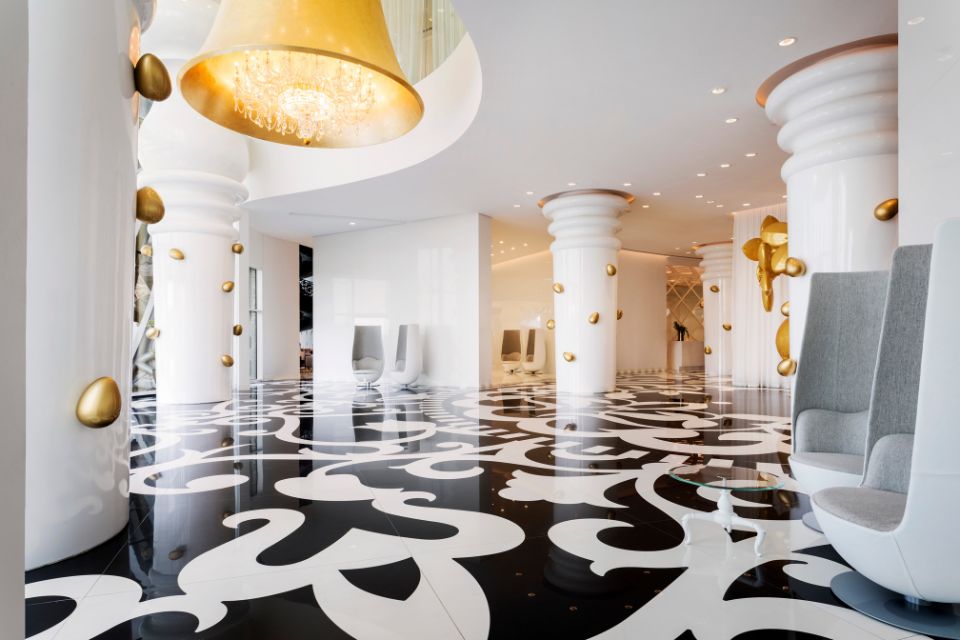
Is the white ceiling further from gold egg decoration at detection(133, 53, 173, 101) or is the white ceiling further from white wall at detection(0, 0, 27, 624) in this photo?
white wall at detection(0, 0, 27, 624)

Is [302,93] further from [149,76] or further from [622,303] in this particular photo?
[622,303]

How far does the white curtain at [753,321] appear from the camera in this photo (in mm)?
9914

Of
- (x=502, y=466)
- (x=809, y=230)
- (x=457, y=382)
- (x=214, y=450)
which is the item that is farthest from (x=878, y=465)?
(x=457, y=382)

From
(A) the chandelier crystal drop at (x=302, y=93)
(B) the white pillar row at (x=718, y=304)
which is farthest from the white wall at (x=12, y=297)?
(B) the white pillar row at (x=718, y=304)

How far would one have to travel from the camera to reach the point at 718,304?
13.1 m

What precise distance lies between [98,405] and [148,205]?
3.40ft

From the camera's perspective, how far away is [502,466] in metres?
3.80

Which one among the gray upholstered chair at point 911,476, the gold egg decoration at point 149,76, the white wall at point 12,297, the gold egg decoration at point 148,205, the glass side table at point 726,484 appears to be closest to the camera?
the white wall at point 12,297

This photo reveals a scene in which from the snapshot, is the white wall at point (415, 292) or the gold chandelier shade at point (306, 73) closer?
the gold chandelier shade at point (306, 73)

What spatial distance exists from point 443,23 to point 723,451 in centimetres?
575

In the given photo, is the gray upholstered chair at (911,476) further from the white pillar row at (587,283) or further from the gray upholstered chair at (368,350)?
the gray upholstered chair at (368,350)

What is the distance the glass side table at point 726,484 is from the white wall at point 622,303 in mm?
12147

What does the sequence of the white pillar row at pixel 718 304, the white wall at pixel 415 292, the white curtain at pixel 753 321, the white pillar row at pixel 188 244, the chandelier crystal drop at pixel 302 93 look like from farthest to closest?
the white pillar row at pixel 718 304
the white wall at pixel 415 292
the white curtain at pixel 753 321
the white pillar row at pixel 188 244
the chandelier crystal drop at pixel 302 93

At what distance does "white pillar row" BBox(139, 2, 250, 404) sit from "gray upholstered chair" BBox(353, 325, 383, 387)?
323 cm
